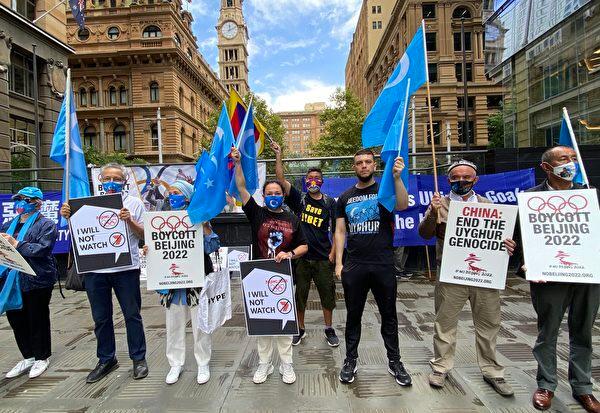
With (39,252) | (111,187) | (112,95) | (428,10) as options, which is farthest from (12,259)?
(112,95)

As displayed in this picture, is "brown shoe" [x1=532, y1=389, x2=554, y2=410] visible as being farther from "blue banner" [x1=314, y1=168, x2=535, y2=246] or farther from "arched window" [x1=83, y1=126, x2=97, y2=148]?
"arched window" [x1=83, y1=126, x2=97, y2=148]

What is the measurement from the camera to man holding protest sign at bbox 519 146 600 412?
10.7ft

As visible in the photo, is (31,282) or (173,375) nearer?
(173,375)

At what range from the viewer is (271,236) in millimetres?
4020

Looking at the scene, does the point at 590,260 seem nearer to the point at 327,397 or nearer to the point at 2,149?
the point at 327,397

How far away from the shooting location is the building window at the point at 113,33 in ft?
157

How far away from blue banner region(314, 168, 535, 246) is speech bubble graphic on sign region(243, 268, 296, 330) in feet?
16.3

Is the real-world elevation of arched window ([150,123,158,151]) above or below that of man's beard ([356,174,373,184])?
above

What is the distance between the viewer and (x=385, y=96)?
430cm

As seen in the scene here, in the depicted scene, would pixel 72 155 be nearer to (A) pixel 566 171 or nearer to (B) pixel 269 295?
(B) pixel 269 295

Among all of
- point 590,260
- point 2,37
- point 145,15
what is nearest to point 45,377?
point 590,260

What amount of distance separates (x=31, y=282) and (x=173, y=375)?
75.9 inches

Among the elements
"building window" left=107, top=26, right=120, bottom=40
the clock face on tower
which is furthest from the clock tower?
"building window" left=107, top=26, right=120, bottom=40

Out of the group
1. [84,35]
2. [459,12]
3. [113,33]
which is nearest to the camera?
[459,12]
